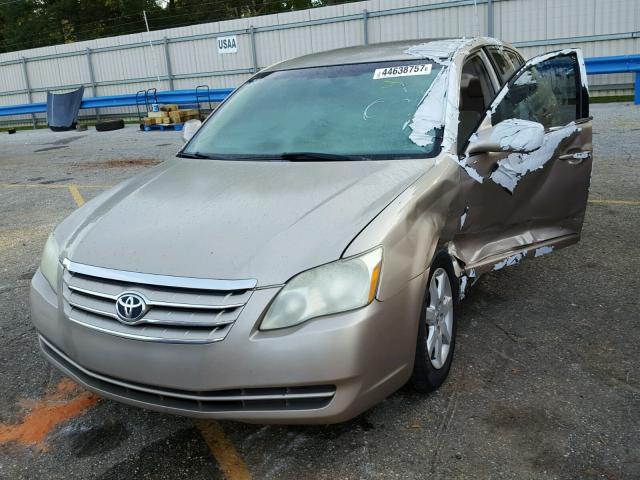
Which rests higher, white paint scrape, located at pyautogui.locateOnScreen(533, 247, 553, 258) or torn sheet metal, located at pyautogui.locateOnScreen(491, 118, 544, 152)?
torn sheet metal, located at pyautogui.locateOnScreen(491, 118, 544, 152)

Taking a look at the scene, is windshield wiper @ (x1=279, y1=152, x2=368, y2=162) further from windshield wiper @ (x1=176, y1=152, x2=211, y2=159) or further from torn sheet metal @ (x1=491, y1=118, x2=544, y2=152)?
torn sheet metal @ (x1=491, y1=118, x2=544, y2=152)

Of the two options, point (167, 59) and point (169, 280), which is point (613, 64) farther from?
point (169, 280)

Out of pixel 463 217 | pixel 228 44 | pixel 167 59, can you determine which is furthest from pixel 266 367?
pixel 167 59

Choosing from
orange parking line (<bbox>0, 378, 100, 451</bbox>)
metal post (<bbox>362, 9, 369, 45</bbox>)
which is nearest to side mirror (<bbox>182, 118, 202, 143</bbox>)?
orange parking line (<bbox>0, 378, 100, 451</bbox>)

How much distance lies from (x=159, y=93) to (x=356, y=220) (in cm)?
1827

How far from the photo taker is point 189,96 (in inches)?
741

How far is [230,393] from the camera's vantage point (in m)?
2.35

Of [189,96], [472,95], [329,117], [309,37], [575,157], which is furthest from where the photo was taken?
[189,96]

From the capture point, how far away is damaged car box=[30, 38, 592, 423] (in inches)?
91.4

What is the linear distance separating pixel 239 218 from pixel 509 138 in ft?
4.95

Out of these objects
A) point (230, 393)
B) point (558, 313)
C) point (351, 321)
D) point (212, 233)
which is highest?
point (212, 233)

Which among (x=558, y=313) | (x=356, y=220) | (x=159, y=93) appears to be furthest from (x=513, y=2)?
(x=356, y=220)

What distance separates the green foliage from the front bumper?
3781cm

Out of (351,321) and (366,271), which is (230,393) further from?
(366,271)
